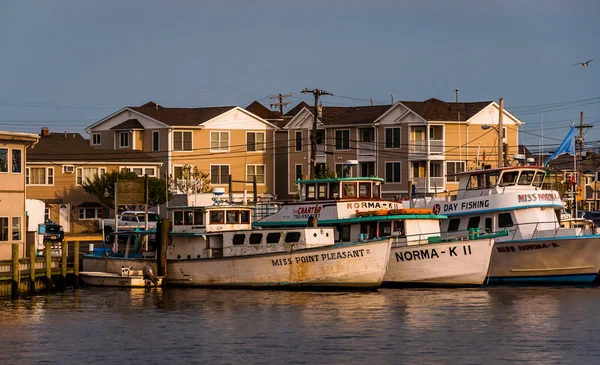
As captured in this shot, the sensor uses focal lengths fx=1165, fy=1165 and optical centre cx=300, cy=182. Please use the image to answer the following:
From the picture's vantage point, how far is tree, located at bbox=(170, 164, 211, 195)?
89.8m

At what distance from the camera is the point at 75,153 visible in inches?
3588

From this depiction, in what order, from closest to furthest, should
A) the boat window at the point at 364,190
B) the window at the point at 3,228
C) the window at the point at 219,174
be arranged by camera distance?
the window at the point at 3,228 → the boat window at the point at 364,190 → the window at the point at 219,174

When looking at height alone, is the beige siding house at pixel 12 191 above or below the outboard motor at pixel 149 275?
above

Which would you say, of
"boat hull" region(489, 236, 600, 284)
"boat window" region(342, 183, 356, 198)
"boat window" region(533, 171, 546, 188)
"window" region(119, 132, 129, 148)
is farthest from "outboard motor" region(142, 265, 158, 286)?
"window" region(119, 132, 129, 148)

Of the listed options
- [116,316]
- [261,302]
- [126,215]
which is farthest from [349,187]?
[126,215]

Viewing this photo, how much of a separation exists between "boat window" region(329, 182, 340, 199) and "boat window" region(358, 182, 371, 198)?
0.97m

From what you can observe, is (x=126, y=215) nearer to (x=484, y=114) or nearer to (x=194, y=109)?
(x=194, y=109)

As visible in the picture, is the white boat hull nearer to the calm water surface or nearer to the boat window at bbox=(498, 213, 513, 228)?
the calm water surface

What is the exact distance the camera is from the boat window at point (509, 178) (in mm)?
51656

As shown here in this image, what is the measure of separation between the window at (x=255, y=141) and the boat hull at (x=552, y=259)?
48.0 m

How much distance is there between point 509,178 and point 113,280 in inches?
704

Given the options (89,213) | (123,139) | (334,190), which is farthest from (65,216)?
(334,190)

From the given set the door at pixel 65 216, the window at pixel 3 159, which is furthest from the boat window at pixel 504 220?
the door at pixel 65 216

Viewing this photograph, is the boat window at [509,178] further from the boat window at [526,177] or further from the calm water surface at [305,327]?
the calm water surface at [305,327]
